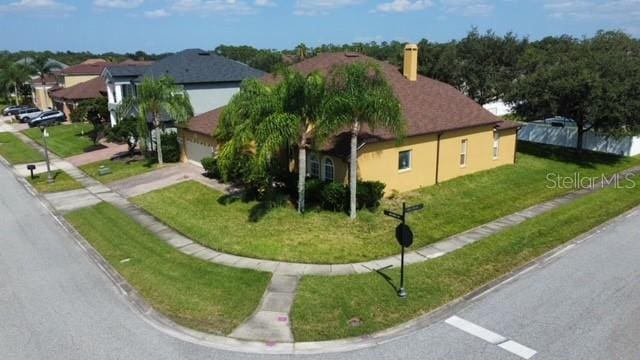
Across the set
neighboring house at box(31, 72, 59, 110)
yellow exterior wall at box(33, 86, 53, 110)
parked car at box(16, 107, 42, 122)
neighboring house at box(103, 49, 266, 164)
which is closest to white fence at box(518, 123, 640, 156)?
neighboring house at box(103, 49, 266, 164)

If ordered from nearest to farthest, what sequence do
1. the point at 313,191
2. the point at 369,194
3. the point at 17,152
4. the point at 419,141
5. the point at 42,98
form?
the point at 369,194 < the point at 313,191 < the point at 419,141 < the point at 17,152 < the point at 42,98

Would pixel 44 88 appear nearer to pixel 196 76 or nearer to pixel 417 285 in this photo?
pixel 196 76

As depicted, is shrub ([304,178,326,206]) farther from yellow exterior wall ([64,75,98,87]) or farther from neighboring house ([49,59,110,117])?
yellow exterior wall ([64,75,98,87])

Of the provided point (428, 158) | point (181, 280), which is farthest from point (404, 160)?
point (181, 280)

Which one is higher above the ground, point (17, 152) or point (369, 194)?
point (369, 194)

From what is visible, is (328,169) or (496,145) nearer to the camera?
(328,169)

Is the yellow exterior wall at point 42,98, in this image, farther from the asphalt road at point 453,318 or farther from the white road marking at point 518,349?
the white road marking at point 518,349
